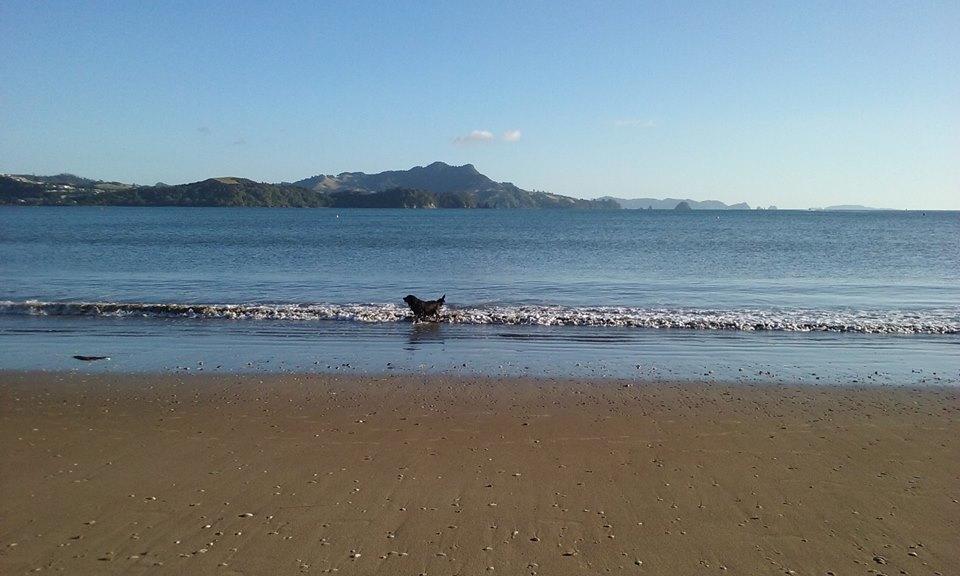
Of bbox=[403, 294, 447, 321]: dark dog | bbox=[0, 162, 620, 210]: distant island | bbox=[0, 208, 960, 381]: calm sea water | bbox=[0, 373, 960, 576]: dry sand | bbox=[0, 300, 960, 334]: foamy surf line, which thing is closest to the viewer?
bbox=[0, 373, 960, 576]: dry sand

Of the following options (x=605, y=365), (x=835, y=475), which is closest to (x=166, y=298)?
(x=605, y=365)

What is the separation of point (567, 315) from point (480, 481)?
11.9 meters

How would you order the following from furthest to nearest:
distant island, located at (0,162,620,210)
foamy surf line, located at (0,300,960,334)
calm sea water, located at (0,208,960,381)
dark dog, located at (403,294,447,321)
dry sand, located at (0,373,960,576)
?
distant island, located at (0,162,620,210) < dark dog, located at (403,294,447,321) < foamy surf line, located at (0,300,960,334) < calm sea water, located at (0,208,960,381) < dry sand, located at (0,373,960,576)

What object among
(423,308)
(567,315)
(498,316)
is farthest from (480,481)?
(567,315)

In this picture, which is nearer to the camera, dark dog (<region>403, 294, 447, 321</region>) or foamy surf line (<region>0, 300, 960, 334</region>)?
foamy surf line (<region>0, 300, 960, 334</region>)

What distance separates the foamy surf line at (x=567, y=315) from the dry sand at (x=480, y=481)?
680 cm

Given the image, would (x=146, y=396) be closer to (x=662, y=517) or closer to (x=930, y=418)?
(x=662, y=517)

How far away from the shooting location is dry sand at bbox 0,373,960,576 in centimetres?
501

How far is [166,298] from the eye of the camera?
21688 mm

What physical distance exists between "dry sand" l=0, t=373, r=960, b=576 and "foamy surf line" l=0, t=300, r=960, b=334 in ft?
22.3

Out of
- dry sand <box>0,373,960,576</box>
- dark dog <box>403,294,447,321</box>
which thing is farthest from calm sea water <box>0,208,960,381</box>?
dry sand <box>0,373,960,576</box>

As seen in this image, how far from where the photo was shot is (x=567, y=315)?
18016 mm

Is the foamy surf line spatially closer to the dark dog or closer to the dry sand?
the dark dog

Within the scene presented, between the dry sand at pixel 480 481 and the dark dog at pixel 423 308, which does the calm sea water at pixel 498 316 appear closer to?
Result: the dark dog at pixel 423 308
